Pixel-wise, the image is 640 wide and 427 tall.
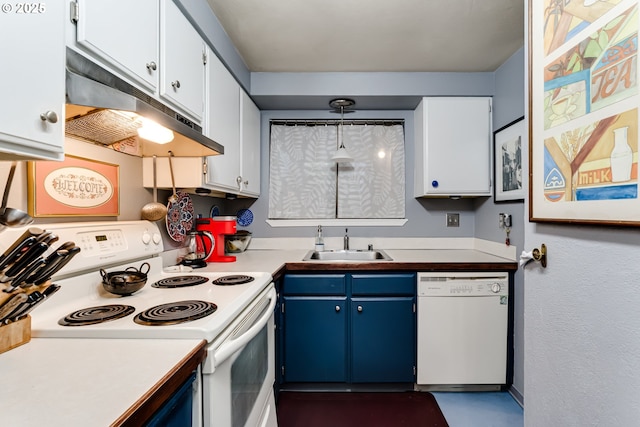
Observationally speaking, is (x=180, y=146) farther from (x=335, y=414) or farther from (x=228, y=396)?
(x=335, y=414)

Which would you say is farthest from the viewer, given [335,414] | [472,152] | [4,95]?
[472,152]

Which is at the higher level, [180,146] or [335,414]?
[180,146]

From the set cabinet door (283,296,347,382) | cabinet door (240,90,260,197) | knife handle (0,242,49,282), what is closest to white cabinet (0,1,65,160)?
knife handle (0,242,49,282)

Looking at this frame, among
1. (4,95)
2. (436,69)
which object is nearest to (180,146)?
(4,95)

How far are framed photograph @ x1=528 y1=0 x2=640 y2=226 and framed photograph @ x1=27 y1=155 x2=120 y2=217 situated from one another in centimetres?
172

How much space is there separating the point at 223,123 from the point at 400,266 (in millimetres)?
1419

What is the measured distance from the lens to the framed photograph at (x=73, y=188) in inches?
42.3

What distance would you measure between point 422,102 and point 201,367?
234cm

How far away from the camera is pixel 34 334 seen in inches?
32.9

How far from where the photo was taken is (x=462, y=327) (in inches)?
81.0

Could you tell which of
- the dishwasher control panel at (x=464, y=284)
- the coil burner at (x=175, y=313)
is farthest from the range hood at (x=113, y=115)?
the dishwasher control panel at (x=464, y=284)

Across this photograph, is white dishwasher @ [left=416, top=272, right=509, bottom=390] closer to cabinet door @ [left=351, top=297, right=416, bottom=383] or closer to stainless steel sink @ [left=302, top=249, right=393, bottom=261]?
cabinet door @ [left=351, top=297, right=416, bottom=383]

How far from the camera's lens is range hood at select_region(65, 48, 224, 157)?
81 cm

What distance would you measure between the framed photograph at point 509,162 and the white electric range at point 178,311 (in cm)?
170
